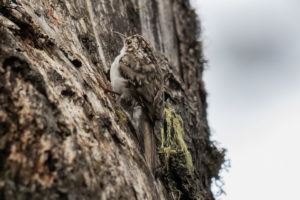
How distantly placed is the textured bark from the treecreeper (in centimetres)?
10

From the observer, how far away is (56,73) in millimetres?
1732

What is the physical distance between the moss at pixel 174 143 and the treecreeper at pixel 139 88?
85 mm

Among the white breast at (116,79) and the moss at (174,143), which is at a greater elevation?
the white breast at (116,79)

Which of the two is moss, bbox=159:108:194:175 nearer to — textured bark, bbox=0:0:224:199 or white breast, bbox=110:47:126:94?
textured bark, bbox=0:0:224:199

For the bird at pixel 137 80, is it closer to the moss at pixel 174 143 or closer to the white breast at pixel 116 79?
the white breast at pixel 116 79

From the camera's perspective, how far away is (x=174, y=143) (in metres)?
2.57

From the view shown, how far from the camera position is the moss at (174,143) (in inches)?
95.5

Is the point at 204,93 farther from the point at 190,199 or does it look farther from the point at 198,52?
the point at 190,199

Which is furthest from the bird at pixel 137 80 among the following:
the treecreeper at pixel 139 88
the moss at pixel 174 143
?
the moss at pixel 174 143

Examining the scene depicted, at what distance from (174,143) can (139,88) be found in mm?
415

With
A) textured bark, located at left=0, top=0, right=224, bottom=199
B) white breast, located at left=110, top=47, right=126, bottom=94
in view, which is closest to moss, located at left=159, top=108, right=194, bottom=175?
textured bark, located at left=0, top=0, right=224, bottom=199

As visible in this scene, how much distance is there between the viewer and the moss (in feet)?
7.96

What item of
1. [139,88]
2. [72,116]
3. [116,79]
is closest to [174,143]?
[139,88]

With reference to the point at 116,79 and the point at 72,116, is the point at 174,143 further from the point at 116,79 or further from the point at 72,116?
the point at 72,116
